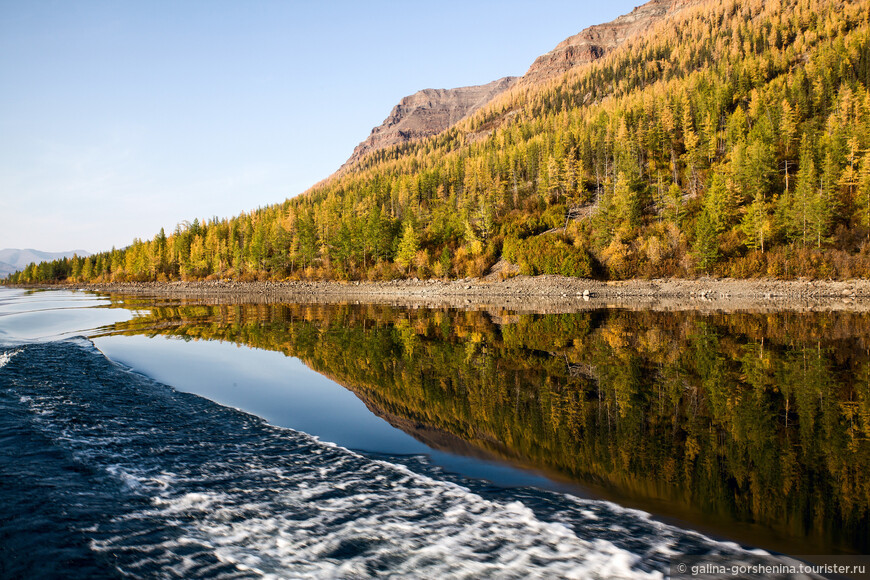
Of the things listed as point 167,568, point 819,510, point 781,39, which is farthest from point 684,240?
point 781,39

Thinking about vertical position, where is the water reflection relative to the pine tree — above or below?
below

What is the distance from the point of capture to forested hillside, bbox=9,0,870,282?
54281 mm

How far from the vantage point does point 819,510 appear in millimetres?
4566

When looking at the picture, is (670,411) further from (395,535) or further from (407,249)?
(407,249)

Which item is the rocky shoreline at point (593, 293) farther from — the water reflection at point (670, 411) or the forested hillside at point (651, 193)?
the water reflection at point (670, 411)

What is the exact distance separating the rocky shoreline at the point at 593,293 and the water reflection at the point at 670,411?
22005 mm

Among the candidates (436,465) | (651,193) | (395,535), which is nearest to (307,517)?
(395,535)

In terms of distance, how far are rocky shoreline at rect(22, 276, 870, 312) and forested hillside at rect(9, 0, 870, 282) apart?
8.45 feet

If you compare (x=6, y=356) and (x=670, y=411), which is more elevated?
(x=6, y=356)

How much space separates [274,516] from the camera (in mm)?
4910

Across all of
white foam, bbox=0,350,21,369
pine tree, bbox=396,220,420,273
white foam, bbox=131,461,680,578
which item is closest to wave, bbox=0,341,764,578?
white foam, bbox=131,461,680,578

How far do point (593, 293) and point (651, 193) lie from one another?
32313mm

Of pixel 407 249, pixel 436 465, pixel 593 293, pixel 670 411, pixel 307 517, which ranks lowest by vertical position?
pixel 436 465

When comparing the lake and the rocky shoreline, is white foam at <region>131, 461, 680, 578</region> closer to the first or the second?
the lake
